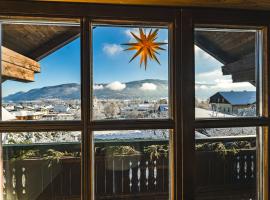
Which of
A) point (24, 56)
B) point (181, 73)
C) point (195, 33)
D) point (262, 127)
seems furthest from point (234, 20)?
point (24, 56)

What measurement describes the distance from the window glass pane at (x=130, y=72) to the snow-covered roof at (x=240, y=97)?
1.39 feet

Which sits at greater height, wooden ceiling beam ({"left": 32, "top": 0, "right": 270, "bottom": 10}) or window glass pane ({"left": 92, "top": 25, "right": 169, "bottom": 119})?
wooden ceiling beam ({"left": 32, "top": 0, "right": 270, "bottom": 10})

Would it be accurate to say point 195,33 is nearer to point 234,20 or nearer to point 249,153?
point 234,20

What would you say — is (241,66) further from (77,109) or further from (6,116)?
(6,116)

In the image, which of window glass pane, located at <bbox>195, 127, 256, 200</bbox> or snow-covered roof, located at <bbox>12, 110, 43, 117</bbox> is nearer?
snow-covered roof, located at <bbox>12, 110, 43, 117</bbox>

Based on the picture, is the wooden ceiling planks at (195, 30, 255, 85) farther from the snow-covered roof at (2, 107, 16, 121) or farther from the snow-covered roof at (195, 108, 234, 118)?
the snow-covered roof at (2, 107, 16, 121)

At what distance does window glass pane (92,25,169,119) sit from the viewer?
1447mm

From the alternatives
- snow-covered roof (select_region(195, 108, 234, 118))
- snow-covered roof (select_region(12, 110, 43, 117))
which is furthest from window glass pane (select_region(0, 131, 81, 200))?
snow-covered roof (select_region(195, 108, 234, 118))

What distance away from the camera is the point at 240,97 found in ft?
5.26

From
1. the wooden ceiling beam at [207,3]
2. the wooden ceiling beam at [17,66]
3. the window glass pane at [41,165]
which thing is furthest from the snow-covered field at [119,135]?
the wooden ceiling beam at [207,3]

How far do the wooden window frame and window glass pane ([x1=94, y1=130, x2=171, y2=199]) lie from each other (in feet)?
0.24

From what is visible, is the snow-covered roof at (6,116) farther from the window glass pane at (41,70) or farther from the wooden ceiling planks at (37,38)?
the wooden ceiling planks at (37,38)

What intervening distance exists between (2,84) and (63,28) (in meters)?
0.45

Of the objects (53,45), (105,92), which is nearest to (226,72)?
(105,92)
